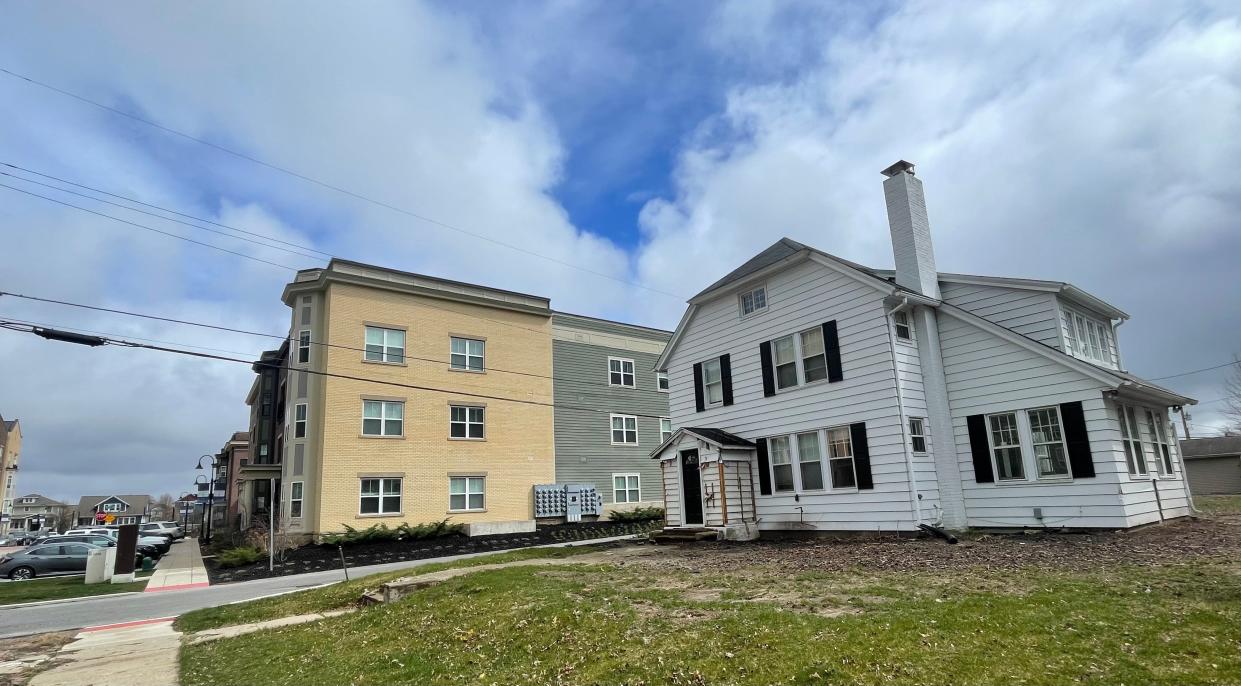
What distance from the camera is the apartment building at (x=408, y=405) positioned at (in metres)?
26.4

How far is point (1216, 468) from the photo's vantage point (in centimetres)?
3856

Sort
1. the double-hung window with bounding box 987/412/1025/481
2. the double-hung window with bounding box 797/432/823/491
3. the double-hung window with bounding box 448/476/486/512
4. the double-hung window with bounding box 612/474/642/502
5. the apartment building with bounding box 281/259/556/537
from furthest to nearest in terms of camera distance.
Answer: the double-hung window with bounding box 612/474/642/502
the double-hung window with bounding box 448/476/486/512
the apartment building with bounding box 281/259/556/537
the double-hung window with bounding box 797/432/823/491
the double-hung window with bounding box 987/412/1025/481

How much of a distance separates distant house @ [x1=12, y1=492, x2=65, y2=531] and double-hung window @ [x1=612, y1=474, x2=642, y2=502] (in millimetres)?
103854

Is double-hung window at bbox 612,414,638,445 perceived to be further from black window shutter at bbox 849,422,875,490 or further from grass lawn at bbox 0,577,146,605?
grass lawn at bbox 0,577,146,605

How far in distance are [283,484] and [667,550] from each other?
59.2 feet

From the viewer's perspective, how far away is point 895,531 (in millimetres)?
15156

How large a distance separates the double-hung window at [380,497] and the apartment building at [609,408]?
804 cm

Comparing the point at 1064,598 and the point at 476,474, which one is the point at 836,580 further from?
the point at 476,474

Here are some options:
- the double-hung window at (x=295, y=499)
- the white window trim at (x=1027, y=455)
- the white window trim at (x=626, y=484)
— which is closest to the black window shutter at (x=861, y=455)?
the white window trim at (x=1027, y=455)

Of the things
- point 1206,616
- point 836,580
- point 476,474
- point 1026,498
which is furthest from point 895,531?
point 476,474

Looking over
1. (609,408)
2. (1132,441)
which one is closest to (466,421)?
(609,408)

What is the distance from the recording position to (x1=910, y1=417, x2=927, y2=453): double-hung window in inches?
617

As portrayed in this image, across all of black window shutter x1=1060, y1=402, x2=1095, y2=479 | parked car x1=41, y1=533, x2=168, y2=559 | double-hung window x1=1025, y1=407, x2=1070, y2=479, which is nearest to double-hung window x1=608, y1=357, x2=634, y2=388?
parked car x1=41, y1=533, x2=168, y2=559

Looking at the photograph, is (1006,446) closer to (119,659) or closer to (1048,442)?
(1048,442)
